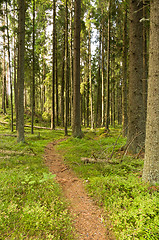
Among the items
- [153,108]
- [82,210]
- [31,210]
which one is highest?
[153,108]

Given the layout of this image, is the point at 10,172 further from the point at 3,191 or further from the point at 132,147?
the point at 132,147

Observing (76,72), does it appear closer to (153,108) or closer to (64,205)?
(153,108)

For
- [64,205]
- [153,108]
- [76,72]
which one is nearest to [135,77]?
[153,108]

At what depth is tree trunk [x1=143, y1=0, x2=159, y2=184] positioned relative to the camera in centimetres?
386

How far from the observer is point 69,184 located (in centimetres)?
498

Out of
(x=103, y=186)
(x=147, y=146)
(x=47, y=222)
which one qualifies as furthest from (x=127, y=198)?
(x=47, y=222)

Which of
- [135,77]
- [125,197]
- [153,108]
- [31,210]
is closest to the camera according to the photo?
[31,210]

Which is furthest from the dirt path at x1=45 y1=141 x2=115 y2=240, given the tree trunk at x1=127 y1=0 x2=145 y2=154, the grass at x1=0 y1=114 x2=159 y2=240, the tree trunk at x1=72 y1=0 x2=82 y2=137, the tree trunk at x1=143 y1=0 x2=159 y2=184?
the tree trunk at x1=72 y1=0 x2=82 y2=137

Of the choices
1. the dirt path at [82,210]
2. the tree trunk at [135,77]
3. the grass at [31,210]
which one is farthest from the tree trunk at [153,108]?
the tree trunk at [135,77]

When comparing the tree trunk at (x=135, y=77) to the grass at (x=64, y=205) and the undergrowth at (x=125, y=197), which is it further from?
the grass at (x=64, y=205)

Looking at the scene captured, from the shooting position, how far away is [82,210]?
375 centimetres

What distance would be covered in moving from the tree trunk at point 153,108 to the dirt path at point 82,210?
5.55 ft

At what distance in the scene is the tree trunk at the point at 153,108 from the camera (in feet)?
12.7

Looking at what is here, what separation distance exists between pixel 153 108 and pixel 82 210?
320cm
